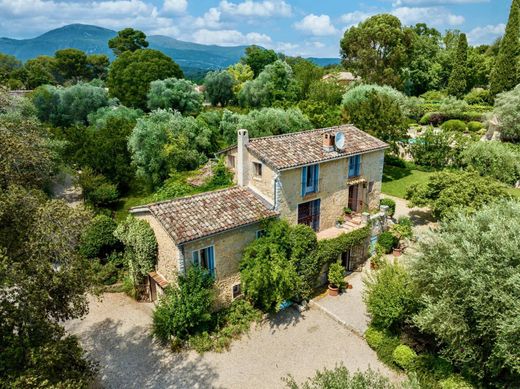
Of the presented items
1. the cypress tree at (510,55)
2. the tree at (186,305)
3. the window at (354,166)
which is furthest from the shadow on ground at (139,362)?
the cypress tree at (510,55)

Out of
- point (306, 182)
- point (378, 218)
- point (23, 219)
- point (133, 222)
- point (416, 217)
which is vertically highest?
point (23, 219)

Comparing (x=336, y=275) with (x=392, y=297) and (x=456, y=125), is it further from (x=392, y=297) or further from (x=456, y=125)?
(x=456, y=125)

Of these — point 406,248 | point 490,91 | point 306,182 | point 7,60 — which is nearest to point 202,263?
point 306,182

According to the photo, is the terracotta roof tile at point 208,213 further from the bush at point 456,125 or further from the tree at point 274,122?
the bush at point 456,125

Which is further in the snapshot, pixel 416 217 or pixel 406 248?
pixel 416 217

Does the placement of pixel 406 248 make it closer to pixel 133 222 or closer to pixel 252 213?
pixel 252 213

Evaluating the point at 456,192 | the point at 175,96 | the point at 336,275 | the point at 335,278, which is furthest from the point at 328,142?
the point at 175,96

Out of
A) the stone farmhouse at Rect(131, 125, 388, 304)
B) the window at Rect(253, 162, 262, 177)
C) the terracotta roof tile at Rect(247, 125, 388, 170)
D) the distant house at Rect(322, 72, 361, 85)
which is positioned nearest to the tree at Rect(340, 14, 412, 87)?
the distant house at Rect(322, 72, 361, 85)

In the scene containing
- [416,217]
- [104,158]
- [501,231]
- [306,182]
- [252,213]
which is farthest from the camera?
[104,158]

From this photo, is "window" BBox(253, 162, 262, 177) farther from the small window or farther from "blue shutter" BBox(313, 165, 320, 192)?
the small window
